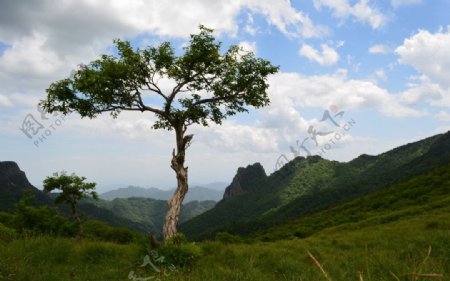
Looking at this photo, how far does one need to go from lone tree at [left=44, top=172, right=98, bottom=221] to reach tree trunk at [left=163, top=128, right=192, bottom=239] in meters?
46.7

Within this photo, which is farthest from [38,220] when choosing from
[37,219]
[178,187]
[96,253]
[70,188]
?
[70,188]

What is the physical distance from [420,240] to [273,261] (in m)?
8.19

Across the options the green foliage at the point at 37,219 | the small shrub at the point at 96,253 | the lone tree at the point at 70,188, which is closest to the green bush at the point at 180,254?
the small shrub at the point at 96,253

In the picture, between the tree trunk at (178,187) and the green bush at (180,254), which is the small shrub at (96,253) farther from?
the tree trunk at (178,187)

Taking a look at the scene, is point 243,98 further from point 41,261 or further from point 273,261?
A: point 41,261

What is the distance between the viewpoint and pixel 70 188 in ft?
210

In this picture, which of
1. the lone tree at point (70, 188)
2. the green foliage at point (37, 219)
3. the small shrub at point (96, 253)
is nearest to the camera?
the small shrub at point (96, 253)

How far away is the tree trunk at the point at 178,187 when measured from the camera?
64.1ft

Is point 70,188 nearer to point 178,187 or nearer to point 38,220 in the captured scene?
point 38,220

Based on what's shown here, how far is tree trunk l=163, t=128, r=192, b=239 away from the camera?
19547 millimetres

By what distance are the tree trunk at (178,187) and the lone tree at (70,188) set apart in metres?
46.7

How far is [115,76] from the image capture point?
21.2 metres

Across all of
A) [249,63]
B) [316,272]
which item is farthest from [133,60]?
[316,272]

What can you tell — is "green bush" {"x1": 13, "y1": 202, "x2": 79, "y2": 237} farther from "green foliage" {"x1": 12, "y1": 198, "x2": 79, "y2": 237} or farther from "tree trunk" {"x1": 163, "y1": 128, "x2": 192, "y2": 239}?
"tree trunk" {"x1": 163, "y1": 128, "x2": 192, "y2": 239}
